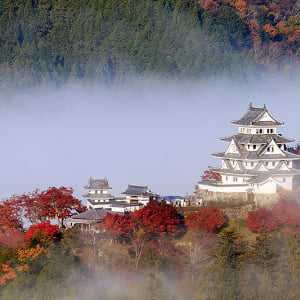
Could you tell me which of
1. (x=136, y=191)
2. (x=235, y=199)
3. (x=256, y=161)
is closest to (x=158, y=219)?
(x=136, y=191)

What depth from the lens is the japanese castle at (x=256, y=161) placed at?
52.1 m

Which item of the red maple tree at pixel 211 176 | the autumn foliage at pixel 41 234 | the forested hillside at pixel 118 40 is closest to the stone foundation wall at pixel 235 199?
the red maple tree at pixel 211 176

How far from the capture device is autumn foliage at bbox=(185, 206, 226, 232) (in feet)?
162

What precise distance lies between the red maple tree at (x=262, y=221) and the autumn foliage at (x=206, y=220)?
97 cm

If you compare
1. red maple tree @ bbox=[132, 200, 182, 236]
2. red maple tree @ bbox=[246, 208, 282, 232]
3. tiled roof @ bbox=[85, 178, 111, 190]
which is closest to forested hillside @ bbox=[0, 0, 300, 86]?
tiled roof @ bbox=[85, 178, 111, 190]

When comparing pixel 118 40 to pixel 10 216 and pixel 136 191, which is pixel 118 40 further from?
pixel 10 216

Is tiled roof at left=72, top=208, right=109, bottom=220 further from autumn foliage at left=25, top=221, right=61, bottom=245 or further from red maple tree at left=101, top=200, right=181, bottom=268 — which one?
autumn foliage at left=25, top=221, right=61, bottom=245

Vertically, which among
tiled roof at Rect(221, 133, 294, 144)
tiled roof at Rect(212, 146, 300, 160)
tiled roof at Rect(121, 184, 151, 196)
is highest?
tiled roof at Rect(221, 133, 294, 144)

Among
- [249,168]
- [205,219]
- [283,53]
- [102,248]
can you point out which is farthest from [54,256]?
[283,53]

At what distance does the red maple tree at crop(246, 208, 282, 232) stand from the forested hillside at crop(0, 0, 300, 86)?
153 feet

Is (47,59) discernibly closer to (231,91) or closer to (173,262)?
(231,91)

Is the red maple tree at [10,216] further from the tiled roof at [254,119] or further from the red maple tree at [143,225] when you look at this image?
the tiled roof at [254,119]

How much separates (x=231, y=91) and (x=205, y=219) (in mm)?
48093

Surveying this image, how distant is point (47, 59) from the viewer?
9750 cm
